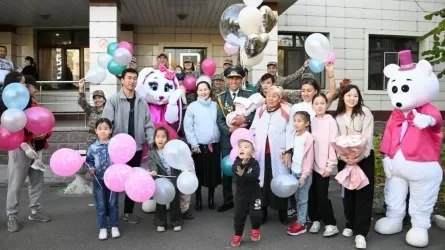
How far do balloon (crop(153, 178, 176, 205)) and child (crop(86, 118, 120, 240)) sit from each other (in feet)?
1.61

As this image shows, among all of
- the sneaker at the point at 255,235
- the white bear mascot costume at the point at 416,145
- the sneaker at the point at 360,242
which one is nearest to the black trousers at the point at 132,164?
the sneaker at the point at 255,235

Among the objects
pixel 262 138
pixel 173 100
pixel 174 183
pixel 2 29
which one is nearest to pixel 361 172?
pixel 262 138

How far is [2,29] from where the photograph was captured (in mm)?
11859

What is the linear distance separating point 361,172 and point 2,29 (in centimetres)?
1099

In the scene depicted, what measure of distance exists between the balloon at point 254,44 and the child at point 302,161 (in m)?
1.33

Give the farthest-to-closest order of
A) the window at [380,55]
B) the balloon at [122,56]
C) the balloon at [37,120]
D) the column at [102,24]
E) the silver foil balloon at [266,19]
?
the window at [380,55] < the column at [102,24] < the silver foil balloon at [266,19] < the balloon at [122,56] < the balloon at [37,120]

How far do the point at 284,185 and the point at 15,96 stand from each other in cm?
287

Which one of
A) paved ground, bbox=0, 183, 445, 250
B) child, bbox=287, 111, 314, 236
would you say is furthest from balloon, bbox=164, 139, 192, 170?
child, bbox=287, 111, 314, 236

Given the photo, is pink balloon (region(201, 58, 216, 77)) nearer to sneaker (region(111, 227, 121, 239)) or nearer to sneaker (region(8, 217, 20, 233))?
sneaker (region(111, 227, 121, 239))

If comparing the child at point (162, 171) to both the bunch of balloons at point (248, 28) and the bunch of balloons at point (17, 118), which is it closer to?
the bunch of balloons at point (17, 118)

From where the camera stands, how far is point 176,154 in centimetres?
443

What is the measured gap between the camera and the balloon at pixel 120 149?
169 inches

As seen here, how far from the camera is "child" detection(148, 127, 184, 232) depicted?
4.70 metres

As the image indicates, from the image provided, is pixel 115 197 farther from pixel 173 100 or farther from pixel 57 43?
pixel 57 43
